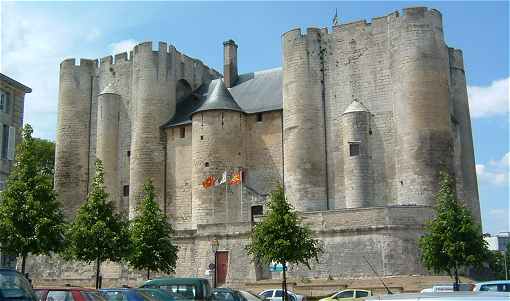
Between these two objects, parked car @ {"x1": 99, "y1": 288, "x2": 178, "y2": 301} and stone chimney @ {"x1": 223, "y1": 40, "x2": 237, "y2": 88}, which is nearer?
parked car @ {"x1": 99, "y1": 288, "x2": 178, "y2": 301}

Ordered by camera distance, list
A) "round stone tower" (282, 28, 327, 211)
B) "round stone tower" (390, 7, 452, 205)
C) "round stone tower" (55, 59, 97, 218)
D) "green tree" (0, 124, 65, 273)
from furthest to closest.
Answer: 1. "round stone tower" (55, 59, 97, 218)
2. "round stone tower" (282, 28, 327, 211)
3. "round stone tower" (390, 7, 452, 205)
4. "green tree" (0, 124, 65, 273)

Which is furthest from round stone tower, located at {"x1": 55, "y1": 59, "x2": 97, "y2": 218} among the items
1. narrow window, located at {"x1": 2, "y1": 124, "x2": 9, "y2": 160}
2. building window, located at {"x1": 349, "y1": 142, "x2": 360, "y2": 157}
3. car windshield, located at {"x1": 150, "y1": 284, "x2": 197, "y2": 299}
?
car windshield, located at {"x1": 150, "y1": 284, "x2": 197, "y2": 299}

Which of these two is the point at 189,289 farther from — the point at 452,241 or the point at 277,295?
the point at 452,241

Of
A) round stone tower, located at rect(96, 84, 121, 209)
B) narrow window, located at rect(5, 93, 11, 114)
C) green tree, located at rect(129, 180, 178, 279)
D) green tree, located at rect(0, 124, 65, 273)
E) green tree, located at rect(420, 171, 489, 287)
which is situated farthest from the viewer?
round stone tower, located at rect(96, 84, 121, 209)

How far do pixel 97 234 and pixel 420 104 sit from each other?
18.8 m

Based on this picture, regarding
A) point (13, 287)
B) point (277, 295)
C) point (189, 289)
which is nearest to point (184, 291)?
point (189, 289)

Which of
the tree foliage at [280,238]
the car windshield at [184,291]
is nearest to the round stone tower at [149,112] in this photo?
the tree foliage at [280,238]

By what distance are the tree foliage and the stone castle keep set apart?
22.6 ft

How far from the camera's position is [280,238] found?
26.2m

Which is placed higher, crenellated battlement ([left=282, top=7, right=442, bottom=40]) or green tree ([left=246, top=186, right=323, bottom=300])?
crenellated battlement ([left=282, top=7, right=442, bottom=40])

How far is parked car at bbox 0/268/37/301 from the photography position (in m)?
9.02

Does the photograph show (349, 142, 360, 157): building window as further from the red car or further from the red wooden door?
the red car

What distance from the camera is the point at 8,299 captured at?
29.5 feet

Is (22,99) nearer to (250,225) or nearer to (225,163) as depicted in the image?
(225,163)
